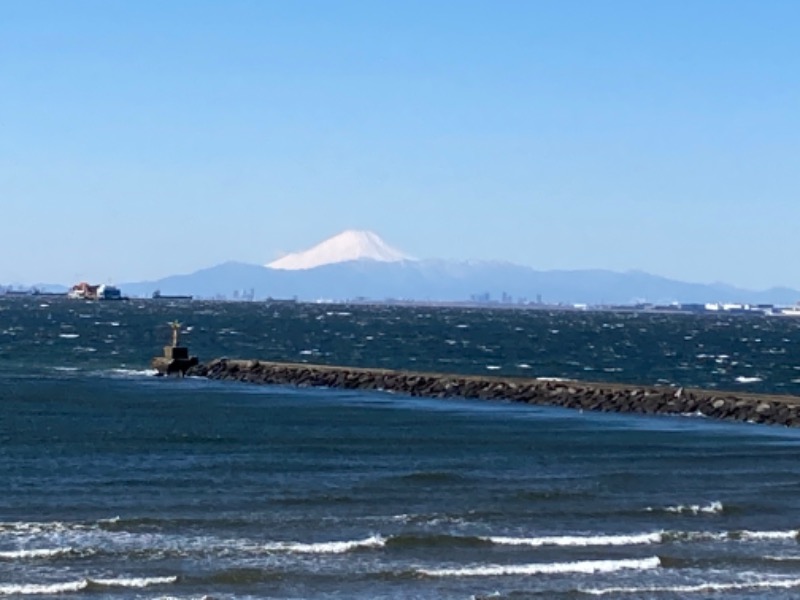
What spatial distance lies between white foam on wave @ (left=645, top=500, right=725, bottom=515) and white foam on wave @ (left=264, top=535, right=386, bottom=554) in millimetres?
6605

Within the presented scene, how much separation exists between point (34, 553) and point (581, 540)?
8.99 m

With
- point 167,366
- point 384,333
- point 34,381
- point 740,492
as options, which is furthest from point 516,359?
point 740,492

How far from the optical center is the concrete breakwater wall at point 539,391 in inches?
2064

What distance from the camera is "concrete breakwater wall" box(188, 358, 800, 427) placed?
52.4 meters

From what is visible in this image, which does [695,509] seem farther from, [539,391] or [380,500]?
[539,391]

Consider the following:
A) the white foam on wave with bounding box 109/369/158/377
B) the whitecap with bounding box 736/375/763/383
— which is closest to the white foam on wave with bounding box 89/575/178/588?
the white foam on wave with bounding box 109/369/158/377

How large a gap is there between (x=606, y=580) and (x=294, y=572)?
184 inches

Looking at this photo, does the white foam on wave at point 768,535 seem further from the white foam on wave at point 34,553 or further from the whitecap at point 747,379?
the whitecap at point 747,379

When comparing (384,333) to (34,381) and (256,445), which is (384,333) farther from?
(256,445)

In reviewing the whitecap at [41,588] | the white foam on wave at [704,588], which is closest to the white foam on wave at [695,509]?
the white foam on wave at [704,588]

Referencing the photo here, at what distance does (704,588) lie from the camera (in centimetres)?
2209

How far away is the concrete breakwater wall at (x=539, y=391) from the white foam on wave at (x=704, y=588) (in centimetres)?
2771

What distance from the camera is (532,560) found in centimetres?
2377

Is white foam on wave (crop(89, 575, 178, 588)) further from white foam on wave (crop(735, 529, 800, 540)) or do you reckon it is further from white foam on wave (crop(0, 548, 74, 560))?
white foam on wave (crop(735, 529, 800, 540))
